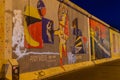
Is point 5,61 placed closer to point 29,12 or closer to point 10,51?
point 10,51

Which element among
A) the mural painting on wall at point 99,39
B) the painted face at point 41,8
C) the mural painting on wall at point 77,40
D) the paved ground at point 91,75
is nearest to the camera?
the paved ground at point 91,75

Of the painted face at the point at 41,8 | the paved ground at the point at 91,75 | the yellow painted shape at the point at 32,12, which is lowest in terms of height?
the paved ground at the point at 91,75

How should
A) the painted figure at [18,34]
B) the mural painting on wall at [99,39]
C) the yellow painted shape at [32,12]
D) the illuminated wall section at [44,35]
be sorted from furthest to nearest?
the mural painting on wall at [99,39] < the yellow painted shape at [32,12] < the illuminated wall section at [44,35] < the painted figure at [18,34]

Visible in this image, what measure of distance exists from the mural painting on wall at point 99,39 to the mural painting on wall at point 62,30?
361 inches

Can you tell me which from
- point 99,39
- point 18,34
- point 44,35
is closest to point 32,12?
point 44,35

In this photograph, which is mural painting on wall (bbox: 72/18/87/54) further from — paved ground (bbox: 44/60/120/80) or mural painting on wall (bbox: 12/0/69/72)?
paved ground (bbox: 44/60/120/80)

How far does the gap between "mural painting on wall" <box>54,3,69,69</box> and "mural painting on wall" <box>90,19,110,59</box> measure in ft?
30.1

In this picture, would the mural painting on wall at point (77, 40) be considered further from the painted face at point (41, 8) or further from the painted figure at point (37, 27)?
the painted face at point (41, 8)

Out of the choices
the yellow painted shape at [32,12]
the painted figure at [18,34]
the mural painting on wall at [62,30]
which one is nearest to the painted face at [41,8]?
the yellow painted shape at [32,12]

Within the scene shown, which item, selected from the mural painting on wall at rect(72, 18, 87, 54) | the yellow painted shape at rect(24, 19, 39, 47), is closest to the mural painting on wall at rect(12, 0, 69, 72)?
the yellow painted shape at rect(24, 19, 39, 47)

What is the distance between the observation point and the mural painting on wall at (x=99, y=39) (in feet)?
103

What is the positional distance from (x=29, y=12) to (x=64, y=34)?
20.7 ft

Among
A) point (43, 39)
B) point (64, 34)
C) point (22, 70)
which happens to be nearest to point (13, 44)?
point (22, 70)

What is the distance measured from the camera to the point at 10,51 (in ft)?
41.8
